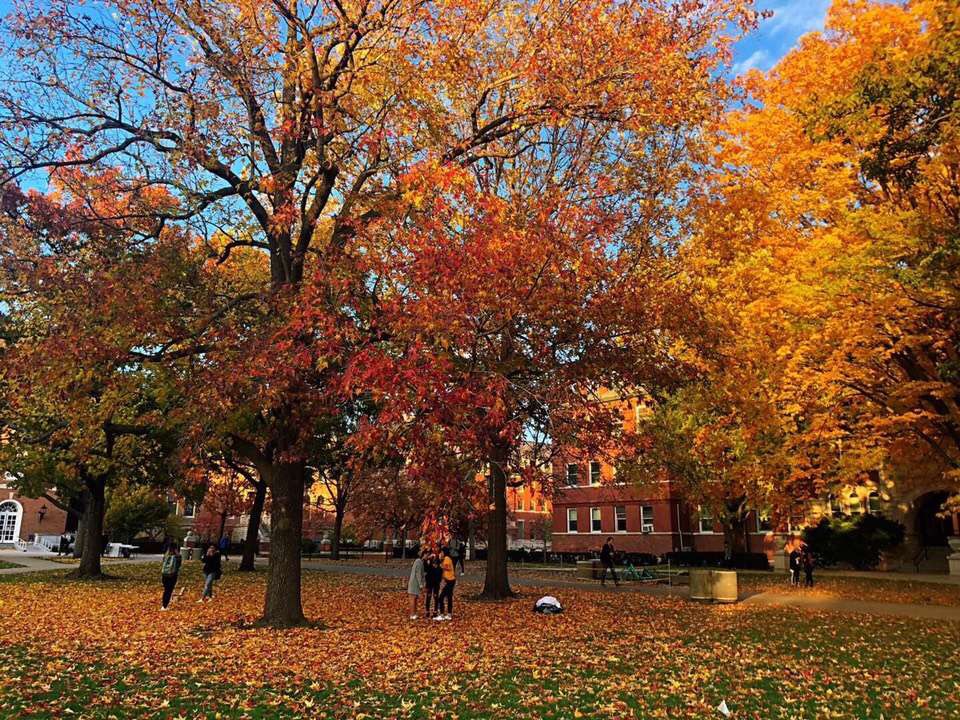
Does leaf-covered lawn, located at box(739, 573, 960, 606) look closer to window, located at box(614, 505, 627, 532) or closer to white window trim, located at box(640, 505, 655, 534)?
white window trim, located at box(640, 505, 655, 534)

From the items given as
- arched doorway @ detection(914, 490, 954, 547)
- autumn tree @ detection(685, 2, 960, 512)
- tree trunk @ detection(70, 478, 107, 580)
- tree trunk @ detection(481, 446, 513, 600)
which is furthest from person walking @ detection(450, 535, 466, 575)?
arched doorway @ detection(914, 490, 954, 547)

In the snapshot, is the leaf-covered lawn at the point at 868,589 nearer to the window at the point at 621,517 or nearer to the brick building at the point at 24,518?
the window at the point at 621,517

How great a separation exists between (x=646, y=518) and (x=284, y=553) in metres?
40.0

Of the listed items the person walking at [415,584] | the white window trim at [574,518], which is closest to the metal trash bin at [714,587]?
the person walking at [415,584]

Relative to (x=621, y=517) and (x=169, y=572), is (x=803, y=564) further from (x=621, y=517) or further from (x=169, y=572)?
(x=621, y=517)

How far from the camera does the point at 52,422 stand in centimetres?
2052

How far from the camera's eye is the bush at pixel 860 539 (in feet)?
108

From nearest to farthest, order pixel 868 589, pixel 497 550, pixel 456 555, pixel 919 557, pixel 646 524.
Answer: pixel 497 550
pixel 868 589
pixel 456 555
pixel 919 557
pixel 646 524

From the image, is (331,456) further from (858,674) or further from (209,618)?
(858,674)

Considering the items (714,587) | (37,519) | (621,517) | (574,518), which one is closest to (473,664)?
(714,587)

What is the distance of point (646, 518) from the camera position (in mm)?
48844

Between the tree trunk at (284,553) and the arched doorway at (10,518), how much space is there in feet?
178

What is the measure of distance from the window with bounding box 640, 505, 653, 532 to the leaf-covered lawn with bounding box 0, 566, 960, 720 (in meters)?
33.1

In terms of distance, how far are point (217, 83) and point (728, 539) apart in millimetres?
32980
